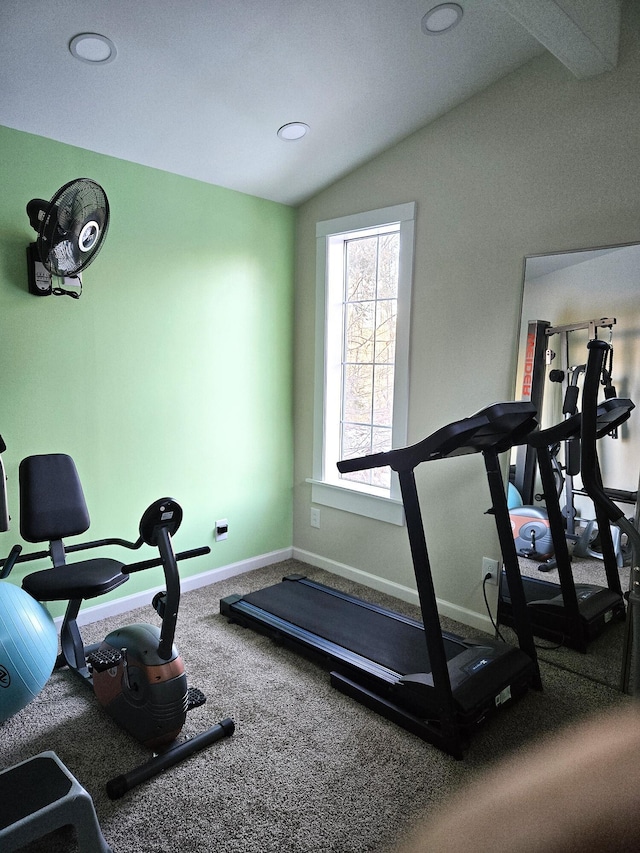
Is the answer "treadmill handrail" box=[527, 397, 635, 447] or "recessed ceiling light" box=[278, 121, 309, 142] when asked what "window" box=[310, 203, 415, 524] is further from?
"treadmill handrail" box=[527, 397, 635, 447]

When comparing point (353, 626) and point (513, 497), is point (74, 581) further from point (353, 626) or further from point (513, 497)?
point (513, 497)

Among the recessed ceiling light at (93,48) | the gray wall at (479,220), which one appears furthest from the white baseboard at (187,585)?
the recessed ceiling light at (93,48)

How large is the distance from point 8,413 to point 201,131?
170 cm

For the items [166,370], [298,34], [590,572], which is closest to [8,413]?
[166,370]

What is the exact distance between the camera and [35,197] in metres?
2.59

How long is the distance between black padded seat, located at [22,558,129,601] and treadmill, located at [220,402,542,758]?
0.88 metres

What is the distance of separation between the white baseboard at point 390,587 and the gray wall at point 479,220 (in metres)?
0.01

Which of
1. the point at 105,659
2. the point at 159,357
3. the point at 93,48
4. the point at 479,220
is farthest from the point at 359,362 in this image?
the point at 105,659

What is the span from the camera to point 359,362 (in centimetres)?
359

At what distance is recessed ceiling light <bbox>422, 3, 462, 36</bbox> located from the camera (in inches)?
82.9

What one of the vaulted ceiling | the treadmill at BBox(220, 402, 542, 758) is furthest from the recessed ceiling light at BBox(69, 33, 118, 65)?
the treadmill at BBox(220, 402, 542, 758)

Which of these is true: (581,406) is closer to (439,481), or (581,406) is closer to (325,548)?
(439,481)

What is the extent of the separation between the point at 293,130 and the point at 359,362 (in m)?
1.42

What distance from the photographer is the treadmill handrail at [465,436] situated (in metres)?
1.91
